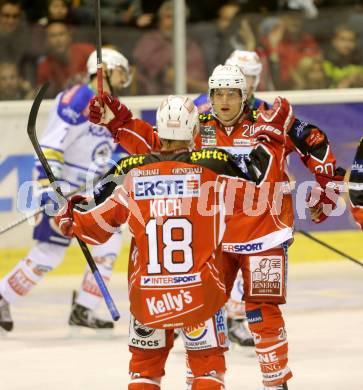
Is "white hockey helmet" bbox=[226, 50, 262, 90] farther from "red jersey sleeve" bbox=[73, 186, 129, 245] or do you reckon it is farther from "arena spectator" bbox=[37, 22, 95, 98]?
"arena spectator" bbox=[37, 22, 95, 98]

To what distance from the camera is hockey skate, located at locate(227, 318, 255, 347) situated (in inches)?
266

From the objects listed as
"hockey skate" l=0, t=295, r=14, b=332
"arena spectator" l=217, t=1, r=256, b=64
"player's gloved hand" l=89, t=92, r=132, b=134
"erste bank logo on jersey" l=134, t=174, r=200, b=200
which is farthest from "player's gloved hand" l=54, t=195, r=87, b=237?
"arena spectator" l=217, t=1, r=256, b=64

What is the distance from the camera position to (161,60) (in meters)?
9.26

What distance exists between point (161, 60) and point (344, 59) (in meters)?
1.31

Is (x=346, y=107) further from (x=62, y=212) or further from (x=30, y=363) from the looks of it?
(x=62, y=212)

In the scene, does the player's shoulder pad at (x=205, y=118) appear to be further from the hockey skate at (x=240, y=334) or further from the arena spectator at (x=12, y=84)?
the arena spectator at (x=12, y=84)

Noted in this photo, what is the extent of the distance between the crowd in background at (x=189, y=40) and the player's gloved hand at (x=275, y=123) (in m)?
4.03

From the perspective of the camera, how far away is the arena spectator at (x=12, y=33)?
896 centimetres

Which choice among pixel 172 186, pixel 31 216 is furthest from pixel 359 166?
pixel 31 216

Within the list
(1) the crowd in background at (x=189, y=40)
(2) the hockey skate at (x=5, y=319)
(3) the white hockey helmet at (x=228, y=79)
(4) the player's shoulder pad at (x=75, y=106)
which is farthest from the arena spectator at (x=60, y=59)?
(3) the white hockey helmet at (x=228, y=79)

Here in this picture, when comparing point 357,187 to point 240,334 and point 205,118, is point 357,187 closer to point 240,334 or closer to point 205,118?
point 205,118

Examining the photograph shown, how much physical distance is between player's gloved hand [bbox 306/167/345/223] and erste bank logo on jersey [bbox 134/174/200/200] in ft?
3.50

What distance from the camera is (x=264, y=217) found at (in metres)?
5.46

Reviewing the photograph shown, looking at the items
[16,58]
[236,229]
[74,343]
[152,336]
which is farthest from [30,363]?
[16,58]
